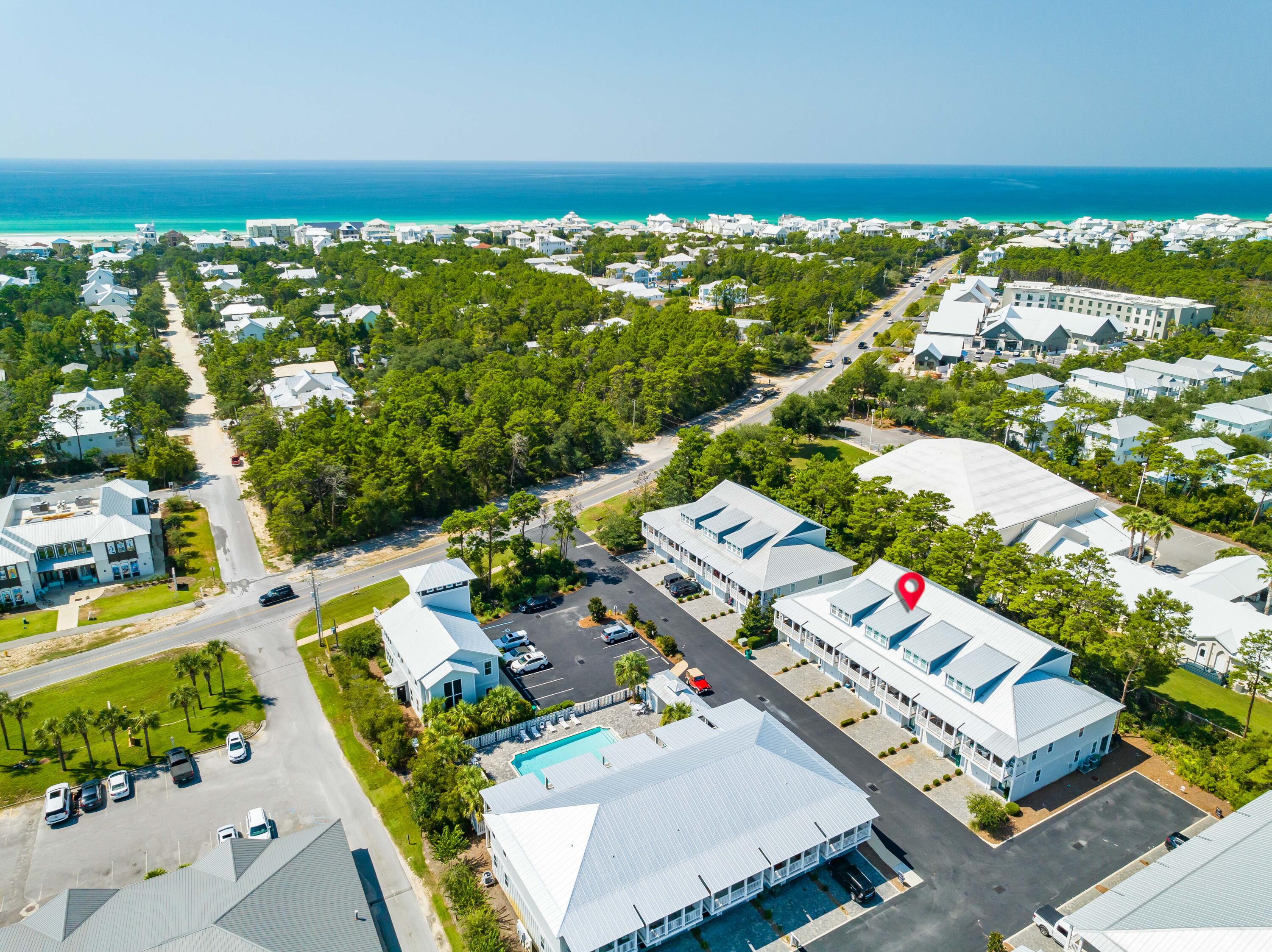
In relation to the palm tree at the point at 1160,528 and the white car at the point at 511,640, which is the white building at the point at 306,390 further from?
the palm tree at the point at 1160,528

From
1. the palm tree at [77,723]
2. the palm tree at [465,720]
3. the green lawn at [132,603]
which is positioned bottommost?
the green lawn at [132,603]

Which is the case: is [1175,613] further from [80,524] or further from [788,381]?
[80,524]

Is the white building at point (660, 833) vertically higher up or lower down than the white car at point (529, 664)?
higher up

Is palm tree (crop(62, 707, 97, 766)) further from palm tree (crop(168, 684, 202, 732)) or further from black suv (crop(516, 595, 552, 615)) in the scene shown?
black suv (crop(516, 595, 552, 615))

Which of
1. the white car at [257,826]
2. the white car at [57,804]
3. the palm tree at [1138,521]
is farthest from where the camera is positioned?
the palm tree at [1138,521]

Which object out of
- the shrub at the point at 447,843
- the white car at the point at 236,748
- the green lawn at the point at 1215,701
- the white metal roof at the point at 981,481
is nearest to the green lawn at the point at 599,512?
the white metal roof at the point at 981,481

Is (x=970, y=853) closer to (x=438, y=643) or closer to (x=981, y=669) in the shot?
(x=981, y=669)

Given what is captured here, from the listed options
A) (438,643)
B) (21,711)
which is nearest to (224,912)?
(438,643)
